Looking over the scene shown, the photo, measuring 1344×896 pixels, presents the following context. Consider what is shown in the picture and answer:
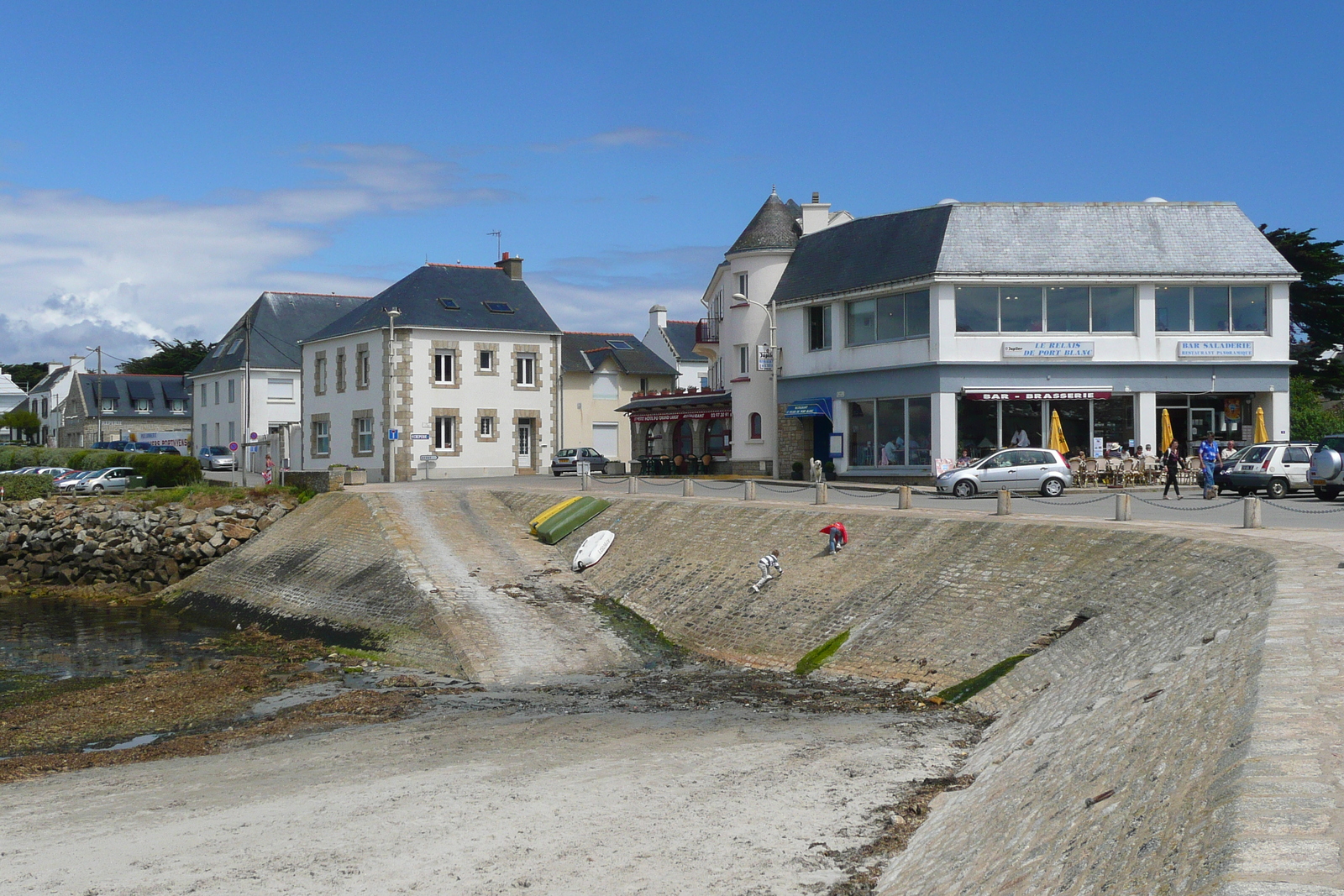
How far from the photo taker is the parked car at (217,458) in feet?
197

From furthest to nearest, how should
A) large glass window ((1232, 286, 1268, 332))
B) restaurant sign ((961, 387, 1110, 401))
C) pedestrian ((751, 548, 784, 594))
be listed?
1. large glass window ((1232, 286, 1268, 332))
2. restaurant sign ((961, 387, 1110, 401))
3. pedestrian ((751, 548, 784, 594))

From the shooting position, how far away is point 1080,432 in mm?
35875

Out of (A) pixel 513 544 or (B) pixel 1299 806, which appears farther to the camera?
(A) pixel 513 544

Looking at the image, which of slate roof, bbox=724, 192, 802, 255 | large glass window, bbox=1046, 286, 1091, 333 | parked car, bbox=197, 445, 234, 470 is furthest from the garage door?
large glass window, bbox=1046, 286, 1091, 333

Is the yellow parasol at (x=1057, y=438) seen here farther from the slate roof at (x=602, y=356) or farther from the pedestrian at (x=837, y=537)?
the slate roof at (x=602, y=356)

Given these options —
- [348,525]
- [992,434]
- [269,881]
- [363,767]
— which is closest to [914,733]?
[363,767]

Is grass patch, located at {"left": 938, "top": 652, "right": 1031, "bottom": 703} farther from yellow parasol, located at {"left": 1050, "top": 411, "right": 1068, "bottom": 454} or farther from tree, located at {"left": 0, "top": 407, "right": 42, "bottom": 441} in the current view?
tree, located at {"left": 0, "top": 407, "right": 42, "bottom": 441}

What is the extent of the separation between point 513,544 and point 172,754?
587 inches

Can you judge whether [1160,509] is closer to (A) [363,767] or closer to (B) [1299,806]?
(A) [363,767]

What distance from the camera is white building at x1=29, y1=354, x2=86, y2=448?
8575 centimetres

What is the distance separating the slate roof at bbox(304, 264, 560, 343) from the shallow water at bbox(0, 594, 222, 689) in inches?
763

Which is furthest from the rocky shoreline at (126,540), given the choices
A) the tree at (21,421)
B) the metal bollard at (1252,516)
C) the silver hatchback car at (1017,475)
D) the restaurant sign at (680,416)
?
Answer: the tree at (21,421)

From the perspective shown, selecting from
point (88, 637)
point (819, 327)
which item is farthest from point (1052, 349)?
point (88, 637)

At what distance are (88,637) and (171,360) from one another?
264 feet
